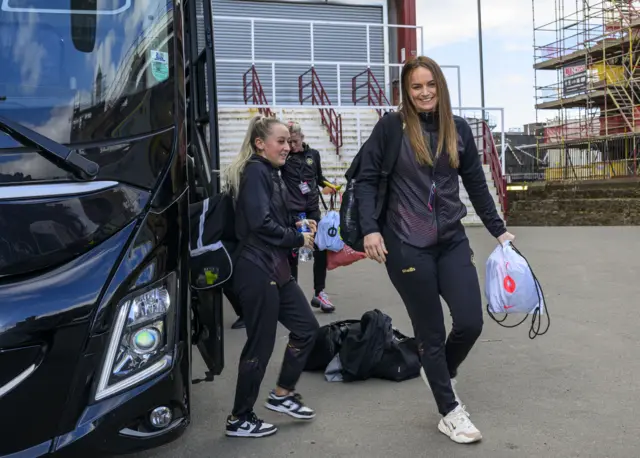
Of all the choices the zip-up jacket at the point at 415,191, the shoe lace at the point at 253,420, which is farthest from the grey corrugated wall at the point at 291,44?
the shoe lace at the point at 253,420

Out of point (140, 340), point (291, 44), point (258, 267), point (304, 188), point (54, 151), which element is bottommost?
point (140, 340)

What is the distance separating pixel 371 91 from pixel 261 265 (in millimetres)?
15326

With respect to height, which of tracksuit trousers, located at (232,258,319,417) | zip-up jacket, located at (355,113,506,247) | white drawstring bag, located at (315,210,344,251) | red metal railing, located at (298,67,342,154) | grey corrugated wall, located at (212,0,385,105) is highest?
grey corrugated wall, located at (212,0,385,105)

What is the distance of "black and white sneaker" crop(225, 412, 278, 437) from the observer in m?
3.60

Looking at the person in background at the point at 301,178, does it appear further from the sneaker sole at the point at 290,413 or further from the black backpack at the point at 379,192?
the black backpack at the point at 379,192

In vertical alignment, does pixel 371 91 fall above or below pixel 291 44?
below

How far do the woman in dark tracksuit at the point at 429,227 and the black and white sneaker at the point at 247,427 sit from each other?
898mm

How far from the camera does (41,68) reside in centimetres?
283

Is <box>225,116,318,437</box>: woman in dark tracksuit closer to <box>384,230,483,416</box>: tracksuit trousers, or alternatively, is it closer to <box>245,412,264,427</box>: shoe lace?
<box>245,412,264,427</box>: shoe lace

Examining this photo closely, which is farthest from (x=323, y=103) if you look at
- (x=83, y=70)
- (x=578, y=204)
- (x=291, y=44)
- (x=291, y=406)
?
(x=83, y=70)

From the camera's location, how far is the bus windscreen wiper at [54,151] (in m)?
2.60

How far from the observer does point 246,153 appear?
3.73 m

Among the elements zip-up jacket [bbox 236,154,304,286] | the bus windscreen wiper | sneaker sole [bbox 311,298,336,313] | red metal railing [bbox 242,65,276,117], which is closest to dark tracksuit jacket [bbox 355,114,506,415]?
zip-up jacket [bbox 236,154,304,286]

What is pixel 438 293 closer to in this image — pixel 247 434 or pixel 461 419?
pixel 461 419
